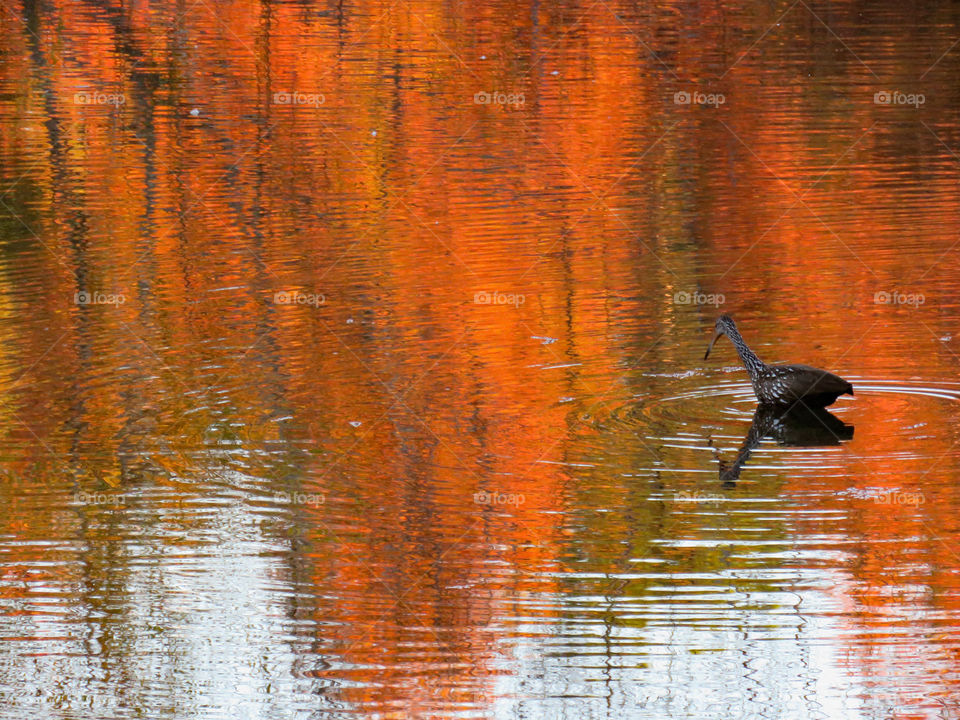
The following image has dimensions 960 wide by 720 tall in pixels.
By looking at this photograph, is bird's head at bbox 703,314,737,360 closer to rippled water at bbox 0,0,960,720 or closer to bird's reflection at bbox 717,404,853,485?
rippled water at bbox 0,0,960,720

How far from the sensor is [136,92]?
24828 millimetres

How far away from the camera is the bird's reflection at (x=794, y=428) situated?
385 inches

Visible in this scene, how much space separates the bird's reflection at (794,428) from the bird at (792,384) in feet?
0.20

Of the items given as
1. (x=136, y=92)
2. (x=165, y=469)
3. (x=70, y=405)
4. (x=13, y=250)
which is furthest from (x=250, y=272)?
(x=136, y=92)

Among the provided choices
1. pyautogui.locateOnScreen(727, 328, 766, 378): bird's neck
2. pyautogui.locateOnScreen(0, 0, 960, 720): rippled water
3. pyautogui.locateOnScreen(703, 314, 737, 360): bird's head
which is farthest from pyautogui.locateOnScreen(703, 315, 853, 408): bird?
pyautogui.locateOnScreen(703, 314, 737, 360): bird's head

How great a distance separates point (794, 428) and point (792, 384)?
0.28 m

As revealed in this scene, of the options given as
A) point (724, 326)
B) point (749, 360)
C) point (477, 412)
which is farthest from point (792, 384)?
point (477, 412)

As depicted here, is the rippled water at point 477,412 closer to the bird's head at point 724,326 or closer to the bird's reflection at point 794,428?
the bird's reflection at point 794,428

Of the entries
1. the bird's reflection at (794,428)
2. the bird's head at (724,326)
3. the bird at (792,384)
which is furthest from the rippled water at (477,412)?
the bird's head at (724,326)

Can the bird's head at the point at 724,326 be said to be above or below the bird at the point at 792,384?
above

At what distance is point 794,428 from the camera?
10117mm

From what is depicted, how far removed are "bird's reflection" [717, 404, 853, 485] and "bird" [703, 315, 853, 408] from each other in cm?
6

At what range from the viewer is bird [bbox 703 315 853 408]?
1018 centimetres

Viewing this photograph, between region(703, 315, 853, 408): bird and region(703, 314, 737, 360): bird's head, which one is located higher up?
region(703, 314, 737, 360): bird's head
